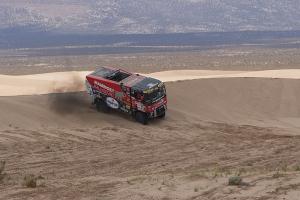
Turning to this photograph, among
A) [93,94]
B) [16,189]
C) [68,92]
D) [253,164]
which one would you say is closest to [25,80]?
[68,92]

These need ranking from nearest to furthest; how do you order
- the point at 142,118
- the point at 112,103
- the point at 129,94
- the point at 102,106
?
the point at 129,94, the point at 142,118, the point at 112,103, the point at 102,106

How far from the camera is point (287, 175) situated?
593 inches

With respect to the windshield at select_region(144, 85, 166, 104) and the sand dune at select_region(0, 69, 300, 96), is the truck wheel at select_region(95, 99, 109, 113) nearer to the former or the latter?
the windshield at select_region(144, 85, 166, 104)

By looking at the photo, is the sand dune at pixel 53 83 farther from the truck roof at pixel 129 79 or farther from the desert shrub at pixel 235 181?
the desert shrub at pixel 235 181

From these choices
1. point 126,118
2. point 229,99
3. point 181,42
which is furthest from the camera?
point 181,42

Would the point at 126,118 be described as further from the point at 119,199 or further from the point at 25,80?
the point at 25,80

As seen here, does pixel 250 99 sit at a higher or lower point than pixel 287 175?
lower

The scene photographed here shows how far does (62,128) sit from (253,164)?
877cm

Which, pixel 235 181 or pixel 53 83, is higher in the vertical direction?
pixel 235 181

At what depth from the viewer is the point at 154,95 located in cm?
2797

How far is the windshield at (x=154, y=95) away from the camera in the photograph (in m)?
27.6

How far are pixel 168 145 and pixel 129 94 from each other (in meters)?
4.31

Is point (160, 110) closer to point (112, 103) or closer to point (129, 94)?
point (129, 94)

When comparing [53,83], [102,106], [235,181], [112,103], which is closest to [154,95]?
[112,103]
